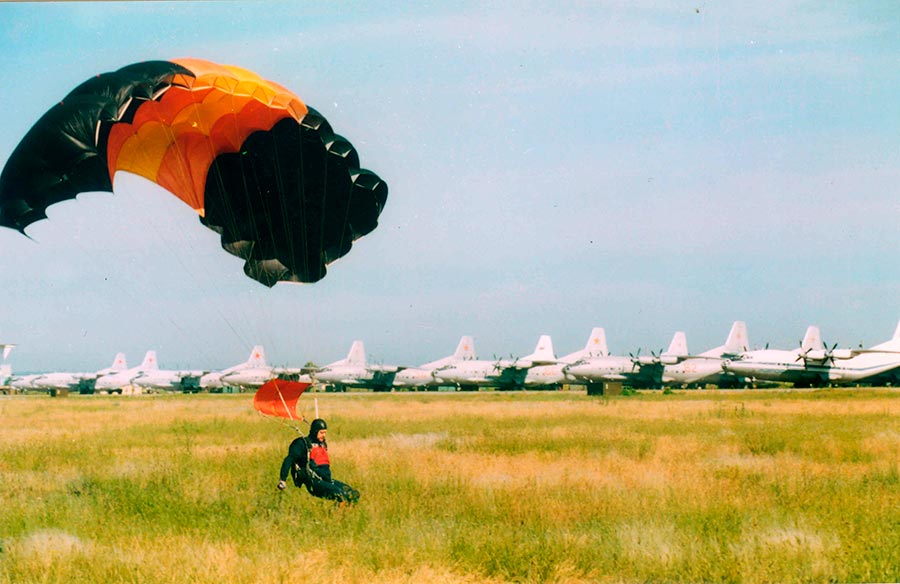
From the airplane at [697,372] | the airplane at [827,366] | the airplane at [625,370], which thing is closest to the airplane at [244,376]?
the airplane at [625,370]

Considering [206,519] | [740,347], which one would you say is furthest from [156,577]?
[740,347]

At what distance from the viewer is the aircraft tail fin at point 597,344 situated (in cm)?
8712

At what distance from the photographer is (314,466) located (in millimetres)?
11844

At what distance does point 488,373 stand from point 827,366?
30.9 meters

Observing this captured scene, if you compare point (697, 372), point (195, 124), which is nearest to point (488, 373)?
point (697, 372)

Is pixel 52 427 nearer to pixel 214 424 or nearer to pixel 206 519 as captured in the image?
pixel 214 424

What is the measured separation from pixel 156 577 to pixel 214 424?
23.6 meters

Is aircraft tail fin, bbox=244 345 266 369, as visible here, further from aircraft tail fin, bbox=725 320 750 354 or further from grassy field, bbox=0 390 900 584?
grassy field, bbox=0 390 900 584

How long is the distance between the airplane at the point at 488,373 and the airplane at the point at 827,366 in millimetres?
21596

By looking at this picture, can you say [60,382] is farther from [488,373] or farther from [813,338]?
[813,338]

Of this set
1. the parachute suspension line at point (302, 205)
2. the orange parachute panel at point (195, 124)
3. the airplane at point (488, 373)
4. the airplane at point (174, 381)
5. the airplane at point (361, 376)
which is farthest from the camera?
the airplane at point (174, 381)

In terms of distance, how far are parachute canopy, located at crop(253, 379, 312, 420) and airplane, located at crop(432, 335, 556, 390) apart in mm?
67361

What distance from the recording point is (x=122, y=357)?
375 feet

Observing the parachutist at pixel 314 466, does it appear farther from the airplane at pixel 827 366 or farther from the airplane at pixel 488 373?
the airplane at pixel 488 373
